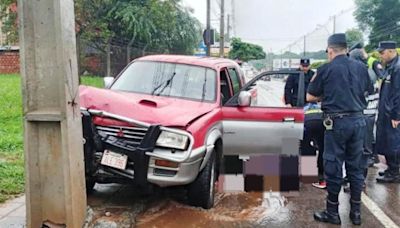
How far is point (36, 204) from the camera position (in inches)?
179

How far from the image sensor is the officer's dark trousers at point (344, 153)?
510cm

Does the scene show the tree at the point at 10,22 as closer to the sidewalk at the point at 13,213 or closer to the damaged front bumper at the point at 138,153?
the sidewalk at the point at 13,213

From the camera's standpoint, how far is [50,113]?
14.3 feet

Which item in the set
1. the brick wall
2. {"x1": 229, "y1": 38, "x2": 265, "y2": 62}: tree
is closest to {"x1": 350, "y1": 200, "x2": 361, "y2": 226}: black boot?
the brick wall

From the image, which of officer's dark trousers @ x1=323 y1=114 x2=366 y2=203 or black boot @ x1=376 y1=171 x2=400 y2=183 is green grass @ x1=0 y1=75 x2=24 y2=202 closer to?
officer's dark trousers @ x1=323 y1=114 x2=366 y2=203

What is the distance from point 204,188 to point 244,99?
1435mm

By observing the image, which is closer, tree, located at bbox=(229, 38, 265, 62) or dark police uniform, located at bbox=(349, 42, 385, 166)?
dark police uniform, located at bbox=(349, 42, 385, 166)

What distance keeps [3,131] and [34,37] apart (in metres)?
6.12

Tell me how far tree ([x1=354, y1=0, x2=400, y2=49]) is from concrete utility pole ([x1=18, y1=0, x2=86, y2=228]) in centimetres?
4461

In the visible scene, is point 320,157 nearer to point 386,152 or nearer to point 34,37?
point 386,152

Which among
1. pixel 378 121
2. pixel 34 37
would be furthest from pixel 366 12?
pixel 34 37

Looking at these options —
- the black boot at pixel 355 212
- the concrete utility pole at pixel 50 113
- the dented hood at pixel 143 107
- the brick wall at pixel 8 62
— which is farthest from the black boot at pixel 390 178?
the brick wall at pixel 8 62

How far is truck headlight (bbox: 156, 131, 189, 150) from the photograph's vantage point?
16.0 ft

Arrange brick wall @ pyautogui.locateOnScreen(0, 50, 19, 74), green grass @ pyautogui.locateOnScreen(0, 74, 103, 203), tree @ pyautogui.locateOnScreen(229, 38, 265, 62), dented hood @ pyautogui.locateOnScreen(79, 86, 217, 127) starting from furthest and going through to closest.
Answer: tree @ pyautogui.locateOnScreen(229, 38, 265, 62) → brick wall @ pyautogui.locateOnScreen(0, 50, 19, 74) → green grass @ pyautogui.locateOnScreen(0, 74, 103, 203) → dented hood @ pyautogui.locateOnScreen(79, 86, 217, 127)
